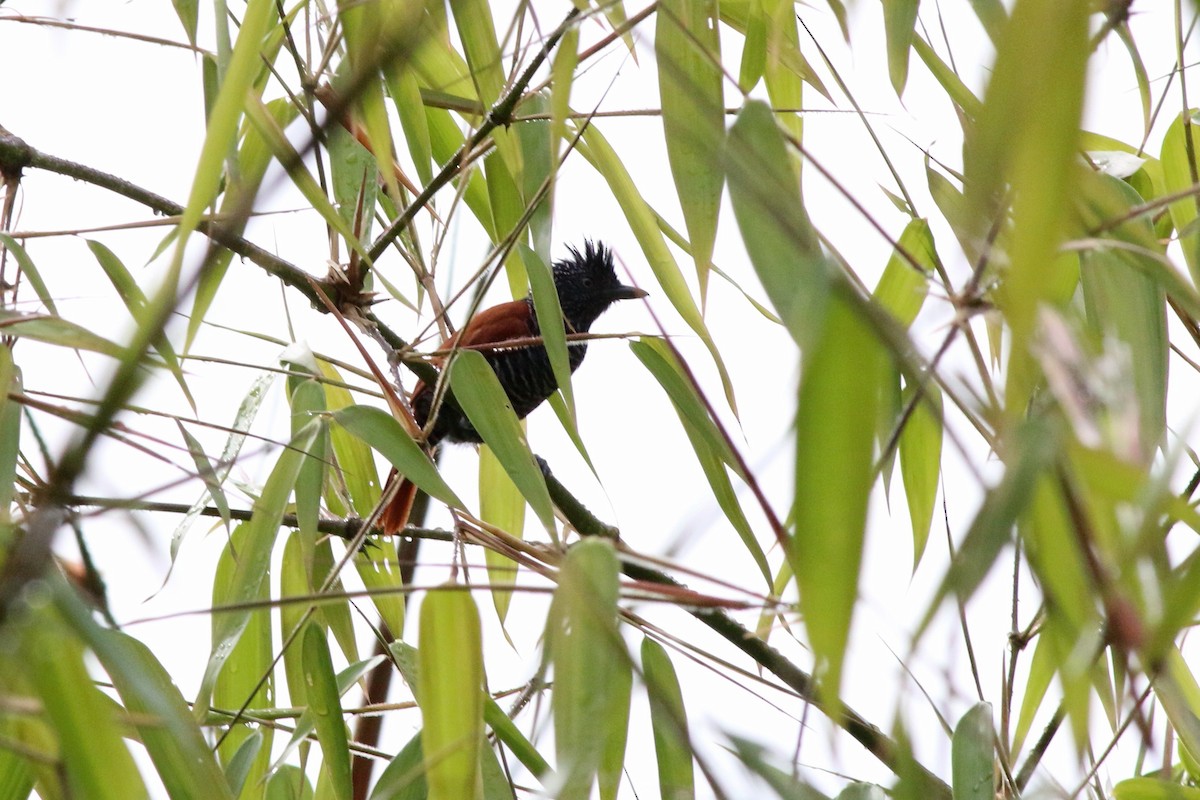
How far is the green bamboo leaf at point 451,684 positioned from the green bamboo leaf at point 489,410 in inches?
16.1

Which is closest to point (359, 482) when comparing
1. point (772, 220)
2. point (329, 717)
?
point (329, 717)

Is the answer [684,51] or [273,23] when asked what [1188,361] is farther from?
[273,23]

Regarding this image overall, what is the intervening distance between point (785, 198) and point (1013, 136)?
361 millimetres

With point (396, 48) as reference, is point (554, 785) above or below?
below

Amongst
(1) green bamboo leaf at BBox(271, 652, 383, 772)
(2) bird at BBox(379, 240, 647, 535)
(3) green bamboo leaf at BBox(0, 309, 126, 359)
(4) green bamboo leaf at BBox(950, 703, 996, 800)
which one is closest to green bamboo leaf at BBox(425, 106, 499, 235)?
(1) green bamboo leaf at BBox(271, 652, 383, 772)

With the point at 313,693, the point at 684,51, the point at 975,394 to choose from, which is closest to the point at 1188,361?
the point at 684,51

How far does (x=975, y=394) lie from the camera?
2.51 feet

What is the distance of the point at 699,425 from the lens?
5.31ft

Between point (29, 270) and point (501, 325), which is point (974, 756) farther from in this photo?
point (501, 325)

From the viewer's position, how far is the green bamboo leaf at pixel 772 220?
790 millimetres

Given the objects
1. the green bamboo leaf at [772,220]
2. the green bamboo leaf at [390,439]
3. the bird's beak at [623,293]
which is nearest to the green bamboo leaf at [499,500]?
the green bamboo leaf at [390,439]

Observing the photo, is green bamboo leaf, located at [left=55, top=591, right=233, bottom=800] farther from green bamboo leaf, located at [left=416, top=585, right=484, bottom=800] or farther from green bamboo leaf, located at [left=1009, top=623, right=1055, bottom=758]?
green bamboo leaf, located at [left=1009, top=623, right=1055, bottom=758]

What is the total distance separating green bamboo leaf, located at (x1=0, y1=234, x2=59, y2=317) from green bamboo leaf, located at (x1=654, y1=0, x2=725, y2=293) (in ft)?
2.93

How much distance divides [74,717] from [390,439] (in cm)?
59
